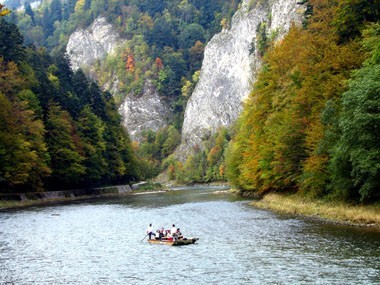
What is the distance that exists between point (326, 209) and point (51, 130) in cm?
6937

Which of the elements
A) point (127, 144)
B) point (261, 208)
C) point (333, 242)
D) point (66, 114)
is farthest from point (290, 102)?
point (127, 144)

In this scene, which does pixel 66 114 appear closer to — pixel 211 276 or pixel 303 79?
pixel 303 79

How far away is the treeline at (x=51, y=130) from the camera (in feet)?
270

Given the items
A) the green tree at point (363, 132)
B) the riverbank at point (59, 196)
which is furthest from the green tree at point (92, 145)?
the green tree at point (363, 132)

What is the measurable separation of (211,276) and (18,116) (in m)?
67.2

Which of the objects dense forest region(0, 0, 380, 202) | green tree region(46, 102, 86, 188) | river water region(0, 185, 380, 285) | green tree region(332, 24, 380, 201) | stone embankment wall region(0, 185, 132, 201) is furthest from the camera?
green tree region(46, 102, 86, 188)

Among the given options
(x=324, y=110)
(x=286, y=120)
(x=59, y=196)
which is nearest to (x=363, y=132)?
(x=324, y=110)

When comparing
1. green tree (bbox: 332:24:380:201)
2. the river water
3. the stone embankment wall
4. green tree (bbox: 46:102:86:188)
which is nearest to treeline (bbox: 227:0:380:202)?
green tree (bbox: 332:24:380:201)

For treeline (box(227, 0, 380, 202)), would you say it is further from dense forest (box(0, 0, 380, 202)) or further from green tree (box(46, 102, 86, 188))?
green tree (box(46, 102, 86, 188))

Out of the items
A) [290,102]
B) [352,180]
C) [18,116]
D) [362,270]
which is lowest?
[362,270]

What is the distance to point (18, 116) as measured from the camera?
86688 millimetres

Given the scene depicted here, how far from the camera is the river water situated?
28.4 m

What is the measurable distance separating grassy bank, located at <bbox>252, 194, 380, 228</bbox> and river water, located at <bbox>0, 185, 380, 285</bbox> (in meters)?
2.11

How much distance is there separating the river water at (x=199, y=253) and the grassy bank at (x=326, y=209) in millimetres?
2105
